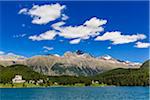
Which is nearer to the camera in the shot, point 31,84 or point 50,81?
point 31,84

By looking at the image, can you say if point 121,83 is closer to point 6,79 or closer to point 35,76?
point 35,76

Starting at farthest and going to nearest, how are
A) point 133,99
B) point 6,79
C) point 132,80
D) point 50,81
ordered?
point 50,81 < point 132,80 < point 6,79 < point 133,99

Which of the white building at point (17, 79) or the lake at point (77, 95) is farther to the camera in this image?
the white building at point (17, 79)

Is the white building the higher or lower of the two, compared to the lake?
higher

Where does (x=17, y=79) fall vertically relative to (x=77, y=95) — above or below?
above

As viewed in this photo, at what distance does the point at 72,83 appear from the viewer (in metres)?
193

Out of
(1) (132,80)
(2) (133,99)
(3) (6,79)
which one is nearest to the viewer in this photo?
(2) (133,99)

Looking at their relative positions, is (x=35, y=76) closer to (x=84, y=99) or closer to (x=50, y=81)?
(x=50, y=81)

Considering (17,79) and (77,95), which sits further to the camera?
(17,79)

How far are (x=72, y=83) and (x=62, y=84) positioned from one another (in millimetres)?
6003

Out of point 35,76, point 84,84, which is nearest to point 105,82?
point 84,84

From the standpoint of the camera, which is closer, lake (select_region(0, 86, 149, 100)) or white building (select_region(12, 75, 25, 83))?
lake (select_region(0, 86, 149, 100))

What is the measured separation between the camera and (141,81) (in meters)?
172

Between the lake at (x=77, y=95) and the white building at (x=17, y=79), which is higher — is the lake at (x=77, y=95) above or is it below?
below
